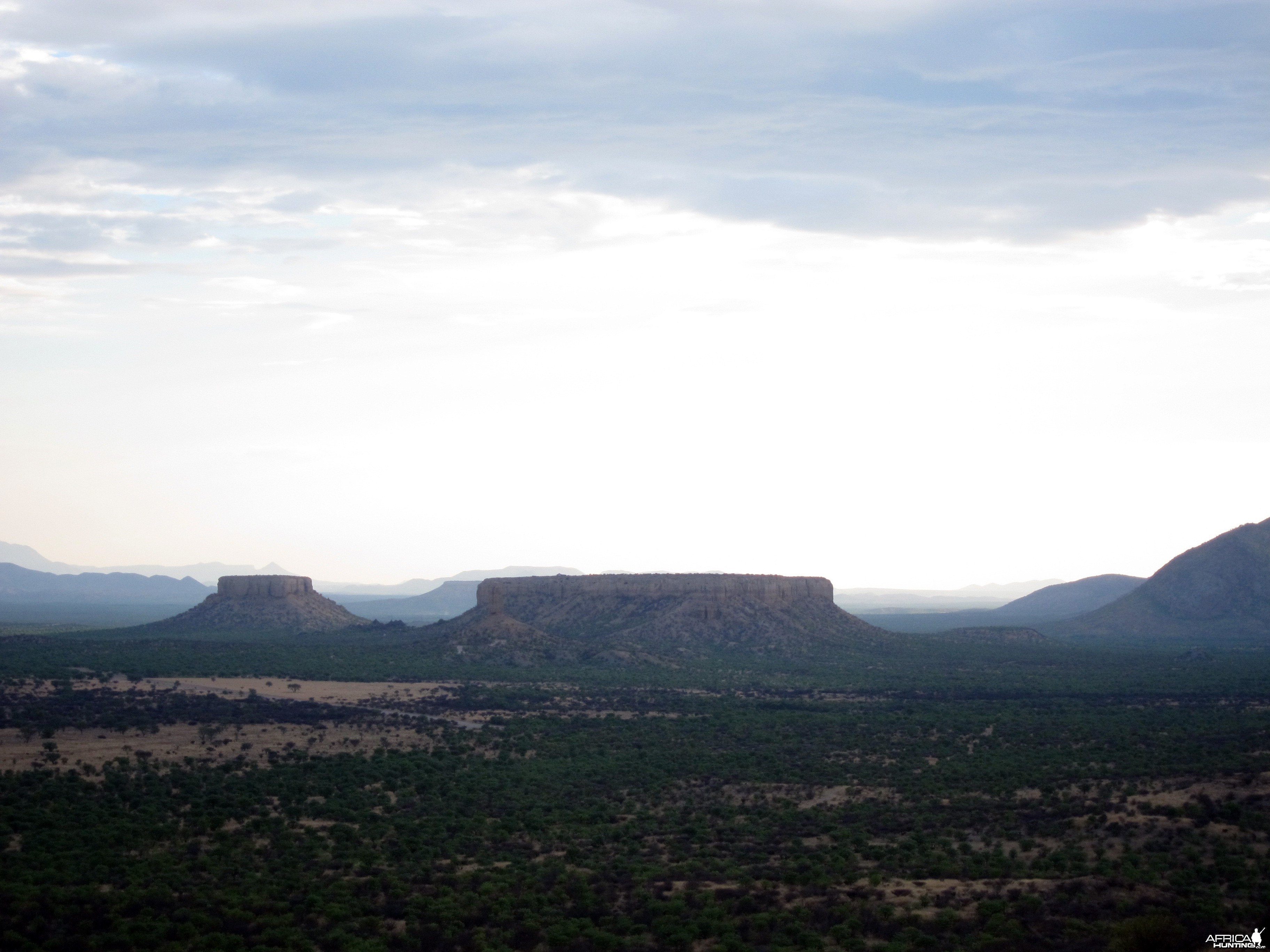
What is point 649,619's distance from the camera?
121062 millimetres

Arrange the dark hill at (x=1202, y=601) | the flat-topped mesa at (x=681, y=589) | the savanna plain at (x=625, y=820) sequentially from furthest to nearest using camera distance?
the dark hill at (x=1202, y=601) → the flat-topped mesa at (x=681, y=589) → the savanna plain at (x=625, y=820)

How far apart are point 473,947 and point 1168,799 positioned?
24.6 m

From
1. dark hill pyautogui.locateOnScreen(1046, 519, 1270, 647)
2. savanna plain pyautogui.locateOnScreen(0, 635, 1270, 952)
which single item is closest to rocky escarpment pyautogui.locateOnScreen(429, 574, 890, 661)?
savanna plain pyautogui.locateOnScreen(0, 635, 1270, 952)

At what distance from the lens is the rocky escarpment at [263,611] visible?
136 metres

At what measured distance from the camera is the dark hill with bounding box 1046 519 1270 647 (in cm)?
15400

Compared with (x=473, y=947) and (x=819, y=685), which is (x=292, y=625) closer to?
(x=819, y=685)

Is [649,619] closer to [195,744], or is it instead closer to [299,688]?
[299,688]

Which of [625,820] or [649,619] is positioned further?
[649,619]
